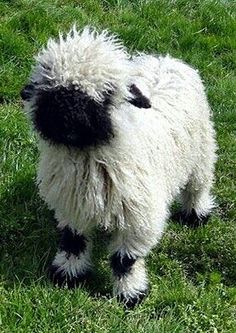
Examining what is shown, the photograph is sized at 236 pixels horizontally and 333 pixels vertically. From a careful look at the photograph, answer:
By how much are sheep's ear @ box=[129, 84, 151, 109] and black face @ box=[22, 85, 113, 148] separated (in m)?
0.16

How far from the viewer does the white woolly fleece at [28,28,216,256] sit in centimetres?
371

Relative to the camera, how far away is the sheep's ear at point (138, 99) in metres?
3.78

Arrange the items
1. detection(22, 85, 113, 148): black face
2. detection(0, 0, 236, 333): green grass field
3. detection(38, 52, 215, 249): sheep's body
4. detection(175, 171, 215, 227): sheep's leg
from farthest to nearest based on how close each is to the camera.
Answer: detection(175, 171, 215, 227): sheep's leg < detection(0, 0, 236, 333): green grass field < detection(38, 52, 215, 249): sheep's body < detection(22, 85, 113, 148): black face

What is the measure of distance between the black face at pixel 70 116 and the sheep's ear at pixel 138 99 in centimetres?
16

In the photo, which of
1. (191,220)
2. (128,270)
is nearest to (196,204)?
(191,220)

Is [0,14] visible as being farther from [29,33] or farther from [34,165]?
[34,165]

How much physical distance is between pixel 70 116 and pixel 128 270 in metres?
1.09

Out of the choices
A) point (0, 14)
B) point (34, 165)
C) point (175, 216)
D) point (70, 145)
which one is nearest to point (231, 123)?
point (175, 216)

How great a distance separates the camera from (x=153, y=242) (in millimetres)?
4242

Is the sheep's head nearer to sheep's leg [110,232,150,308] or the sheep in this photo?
the sheep

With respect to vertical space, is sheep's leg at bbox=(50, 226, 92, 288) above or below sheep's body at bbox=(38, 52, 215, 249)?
below

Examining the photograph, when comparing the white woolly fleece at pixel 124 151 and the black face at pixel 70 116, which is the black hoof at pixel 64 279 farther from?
the black face at pixel 70 116

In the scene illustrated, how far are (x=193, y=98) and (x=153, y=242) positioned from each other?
91cm

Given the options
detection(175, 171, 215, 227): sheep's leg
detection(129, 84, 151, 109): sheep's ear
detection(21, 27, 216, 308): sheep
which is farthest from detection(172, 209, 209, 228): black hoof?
detection(129, 84, 151, 109): sheep's ear
